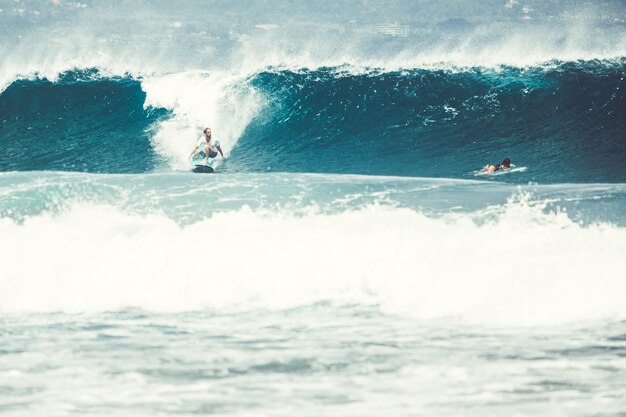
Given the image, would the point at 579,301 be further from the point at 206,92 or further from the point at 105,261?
the point at 206,92

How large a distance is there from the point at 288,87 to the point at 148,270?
1121cm

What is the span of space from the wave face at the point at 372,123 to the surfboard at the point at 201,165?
179 cm

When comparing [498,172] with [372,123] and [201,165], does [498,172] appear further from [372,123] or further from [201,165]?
[201,165]

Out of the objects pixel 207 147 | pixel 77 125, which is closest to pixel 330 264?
pixel 207 147

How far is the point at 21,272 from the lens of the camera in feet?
29.2

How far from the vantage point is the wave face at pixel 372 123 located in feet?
53.5

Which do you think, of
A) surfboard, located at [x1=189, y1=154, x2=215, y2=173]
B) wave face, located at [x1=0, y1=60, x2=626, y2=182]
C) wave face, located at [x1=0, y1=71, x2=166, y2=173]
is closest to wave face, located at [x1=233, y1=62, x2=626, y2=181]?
wave face, located at [x1=0, y1=60, x2=626, y2=182]

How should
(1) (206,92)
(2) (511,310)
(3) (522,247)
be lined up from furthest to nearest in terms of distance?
1. (1) (206,92)
2. (3) (522,247)
3. (2) (511,310)

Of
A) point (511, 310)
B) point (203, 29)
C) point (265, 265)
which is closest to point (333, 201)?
point (265, 265)

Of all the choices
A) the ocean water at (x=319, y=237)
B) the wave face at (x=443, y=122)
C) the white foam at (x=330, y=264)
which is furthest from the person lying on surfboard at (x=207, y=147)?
the white foam at (x=330, y=264)

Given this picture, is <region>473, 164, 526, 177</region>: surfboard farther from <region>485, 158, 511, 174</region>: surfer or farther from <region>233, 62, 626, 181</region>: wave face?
<region>233, 62, 626, 181</region>: wave face

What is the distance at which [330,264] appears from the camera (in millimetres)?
8812

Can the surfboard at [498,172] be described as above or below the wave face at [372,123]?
below

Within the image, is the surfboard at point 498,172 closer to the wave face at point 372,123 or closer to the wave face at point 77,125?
the wave face at point 372,123
